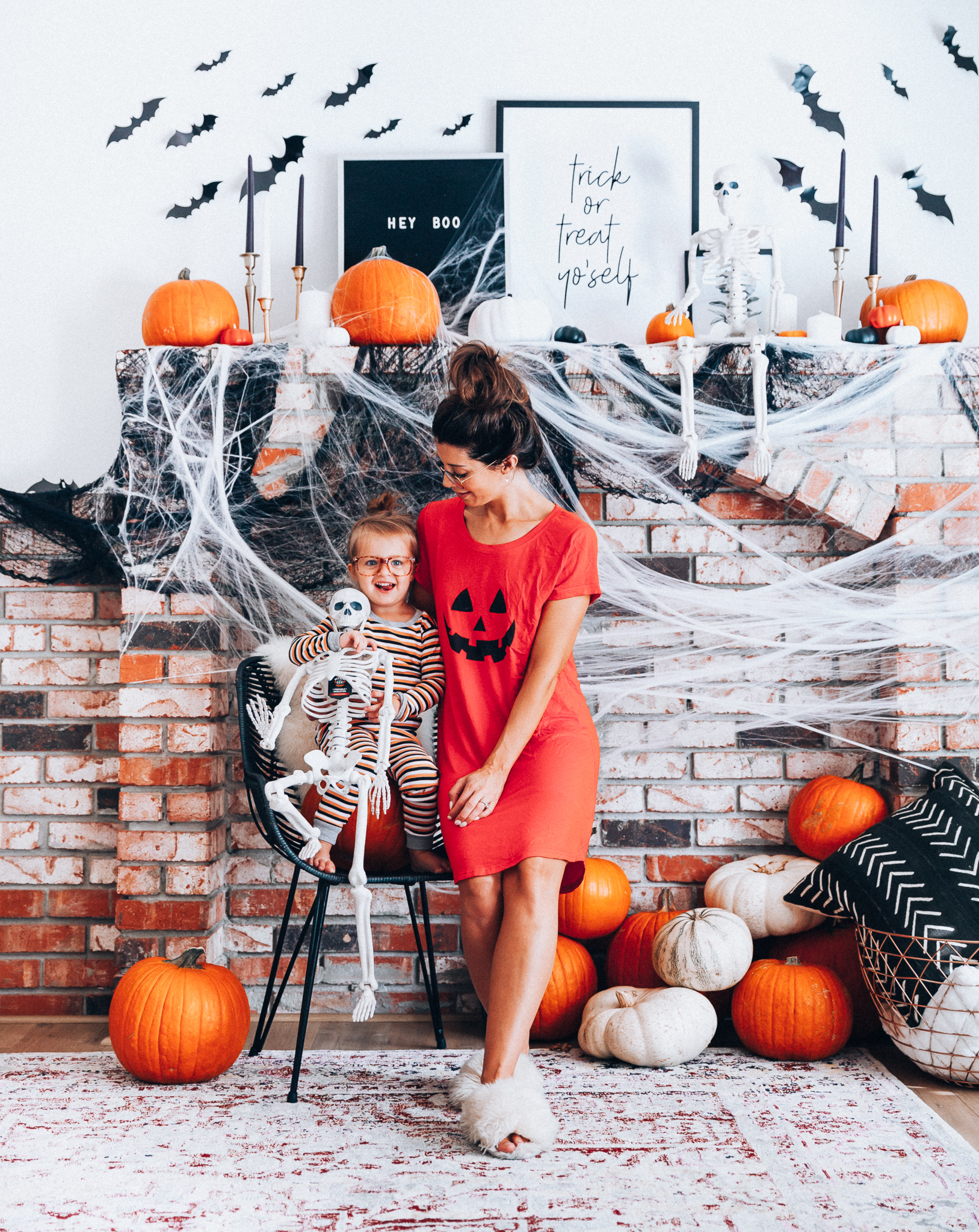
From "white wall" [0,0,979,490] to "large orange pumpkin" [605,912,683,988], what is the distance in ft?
4.78

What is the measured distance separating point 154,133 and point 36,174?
30cm

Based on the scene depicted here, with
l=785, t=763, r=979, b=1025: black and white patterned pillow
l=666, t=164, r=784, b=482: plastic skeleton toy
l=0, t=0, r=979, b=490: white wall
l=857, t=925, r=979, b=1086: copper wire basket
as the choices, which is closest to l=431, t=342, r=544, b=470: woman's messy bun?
l=666, t=164, r=784, b=482: plastic skeleton toy

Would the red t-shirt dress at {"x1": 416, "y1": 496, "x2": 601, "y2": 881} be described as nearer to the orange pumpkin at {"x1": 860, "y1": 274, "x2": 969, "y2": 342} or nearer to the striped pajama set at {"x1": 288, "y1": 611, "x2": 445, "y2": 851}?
the striped pajama set at {"x1": 288, "y1": 611, "x2": 445, "y2": 851}

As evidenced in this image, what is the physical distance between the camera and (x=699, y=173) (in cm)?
236

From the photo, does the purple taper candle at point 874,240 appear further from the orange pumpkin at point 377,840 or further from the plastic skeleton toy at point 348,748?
the orange pumpkin at point 377,840

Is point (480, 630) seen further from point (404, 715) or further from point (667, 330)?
point (667, 330)

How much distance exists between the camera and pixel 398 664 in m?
1.90

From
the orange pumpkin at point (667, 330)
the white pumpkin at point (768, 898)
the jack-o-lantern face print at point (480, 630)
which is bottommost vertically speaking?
the white pumpkin at point (768, 898)

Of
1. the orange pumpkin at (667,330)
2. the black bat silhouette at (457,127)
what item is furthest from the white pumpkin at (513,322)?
the black bat silhouette at (457,127)

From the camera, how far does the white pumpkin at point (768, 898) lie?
212 cm

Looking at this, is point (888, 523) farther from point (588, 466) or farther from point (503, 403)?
point (503, 403)

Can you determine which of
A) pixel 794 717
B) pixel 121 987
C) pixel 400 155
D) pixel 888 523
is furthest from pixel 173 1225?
pixel 400 155

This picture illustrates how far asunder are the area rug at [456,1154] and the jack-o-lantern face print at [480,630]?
2.64 feet

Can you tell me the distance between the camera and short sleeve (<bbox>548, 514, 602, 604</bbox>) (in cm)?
181
